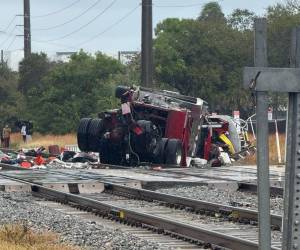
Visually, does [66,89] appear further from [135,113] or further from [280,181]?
[280,181]

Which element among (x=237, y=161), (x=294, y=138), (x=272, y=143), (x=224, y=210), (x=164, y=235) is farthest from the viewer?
(x=272, y=143)

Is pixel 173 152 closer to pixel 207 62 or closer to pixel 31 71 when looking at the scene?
pixel 207 62

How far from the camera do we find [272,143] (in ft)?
131

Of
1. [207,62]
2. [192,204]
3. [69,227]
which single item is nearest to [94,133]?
[192,204]

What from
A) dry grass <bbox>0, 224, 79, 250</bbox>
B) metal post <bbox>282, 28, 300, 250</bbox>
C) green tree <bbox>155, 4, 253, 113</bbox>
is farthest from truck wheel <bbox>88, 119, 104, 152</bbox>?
green tree <bbox>155, 4, 253, 113</bbox>

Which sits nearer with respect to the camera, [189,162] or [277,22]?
[189,162]

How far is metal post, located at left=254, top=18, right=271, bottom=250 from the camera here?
563cm

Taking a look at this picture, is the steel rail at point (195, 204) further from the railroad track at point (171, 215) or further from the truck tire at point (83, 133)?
the truck tire at point (83, 133)

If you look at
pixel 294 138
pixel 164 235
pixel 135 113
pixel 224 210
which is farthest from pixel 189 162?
pixel 294 138

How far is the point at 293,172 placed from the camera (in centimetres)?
577

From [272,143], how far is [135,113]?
33.9 feet

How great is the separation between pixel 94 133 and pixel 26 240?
2201cm

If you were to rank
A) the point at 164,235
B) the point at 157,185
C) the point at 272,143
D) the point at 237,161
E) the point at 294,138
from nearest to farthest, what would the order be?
1. the point at 294,138
2. the point at 164,235
3. the point at 157,185
4. the point at 237,161
5. the point at 272,143

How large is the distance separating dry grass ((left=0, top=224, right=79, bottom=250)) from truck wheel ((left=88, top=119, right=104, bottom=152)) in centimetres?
2061
